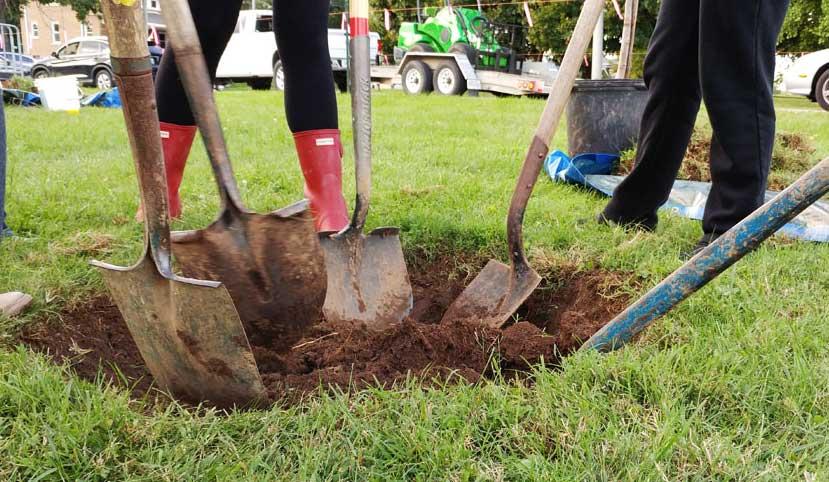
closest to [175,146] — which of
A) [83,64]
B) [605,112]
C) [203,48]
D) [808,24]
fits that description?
[203,48]

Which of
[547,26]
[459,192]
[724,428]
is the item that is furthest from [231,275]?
[547,26]

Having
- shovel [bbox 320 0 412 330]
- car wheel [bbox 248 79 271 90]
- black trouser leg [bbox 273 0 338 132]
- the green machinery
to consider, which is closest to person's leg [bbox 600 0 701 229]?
shovel [bbox 320 0 412 330]

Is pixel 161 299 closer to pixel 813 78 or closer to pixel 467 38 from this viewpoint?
pixel 813 78

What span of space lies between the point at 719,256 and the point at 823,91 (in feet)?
39.9

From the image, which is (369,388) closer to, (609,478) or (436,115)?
(609,478)

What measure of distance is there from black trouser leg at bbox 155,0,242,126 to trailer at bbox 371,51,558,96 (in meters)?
11.2

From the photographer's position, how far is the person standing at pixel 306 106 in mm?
2279

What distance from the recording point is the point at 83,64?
19375 millimetres

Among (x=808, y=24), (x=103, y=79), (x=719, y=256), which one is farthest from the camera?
(x=808, y=24)

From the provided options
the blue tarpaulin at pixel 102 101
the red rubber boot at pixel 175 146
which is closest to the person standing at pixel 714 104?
the red rubber boot at pixel 175 146

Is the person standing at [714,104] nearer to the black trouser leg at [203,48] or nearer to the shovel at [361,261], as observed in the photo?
the shovel at [361,261]

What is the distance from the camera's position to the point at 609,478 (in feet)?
3.60

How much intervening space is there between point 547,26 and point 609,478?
24531 mm

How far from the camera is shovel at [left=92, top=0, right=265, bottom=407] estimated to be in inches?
48.6
